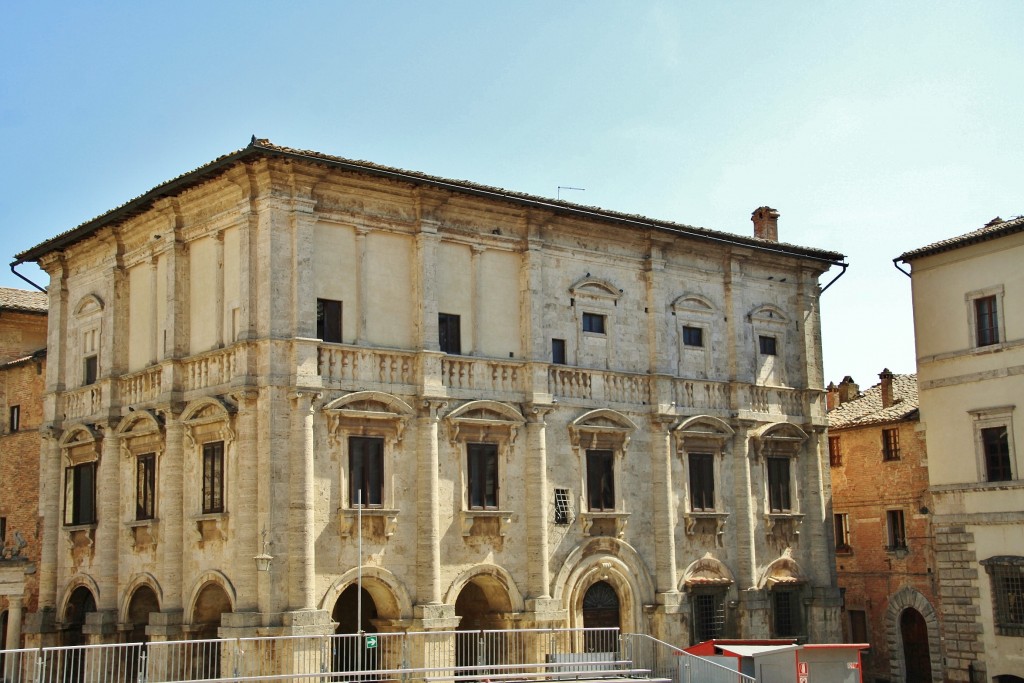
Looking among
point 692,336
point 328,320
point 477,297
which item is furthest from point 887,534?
point 328,320

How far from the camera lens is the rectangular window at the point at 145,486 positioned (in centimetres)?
3112

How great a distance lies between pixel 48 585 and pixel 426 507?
12086mm

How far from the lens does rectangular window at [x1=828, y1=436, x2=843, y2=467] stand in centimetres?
4466

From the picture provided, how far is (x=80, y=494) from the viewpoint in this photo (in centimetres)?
3384

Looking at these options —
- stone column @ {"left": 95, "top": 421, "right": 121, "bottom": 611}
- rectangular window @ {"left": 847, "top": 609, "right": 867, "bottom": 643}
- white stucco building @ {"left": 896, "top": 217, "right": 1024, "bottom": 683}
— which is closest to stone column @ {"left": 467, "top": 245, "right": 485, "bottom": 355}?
stone column @ {"left": 95, "top": 421, "right": 121, "bottom": 611}

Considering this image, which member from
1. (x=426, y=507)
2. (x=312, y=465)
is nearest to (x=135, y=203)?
(x=312, y=465)

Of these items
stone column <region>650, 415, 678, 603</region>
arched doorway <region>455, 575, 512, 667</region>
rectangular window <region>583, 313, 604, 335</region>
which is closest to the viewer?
arched doorway <region>455, 575, 512, 667</region>

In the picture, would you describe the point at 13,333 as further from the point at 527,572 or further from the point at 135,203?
the point at 527,572

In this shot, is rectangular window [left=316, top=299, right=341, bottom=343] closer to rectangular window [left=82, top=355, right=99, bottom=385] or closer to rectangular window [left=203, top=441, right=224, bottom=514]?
rectangular window [left=203, top=441, right=224, bottom=514]

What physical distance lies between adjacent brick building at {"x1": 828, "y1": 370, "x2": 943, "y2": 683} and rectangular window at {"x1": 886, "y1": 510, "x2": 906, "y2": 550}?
0.03 meters

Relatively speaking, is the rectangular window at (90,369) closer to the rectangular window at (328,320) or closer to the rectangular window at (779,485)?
the rectangular window at (328,320)

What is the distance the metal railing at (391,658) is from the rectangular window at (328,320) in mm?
6807

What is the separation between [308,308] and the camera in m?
28.6

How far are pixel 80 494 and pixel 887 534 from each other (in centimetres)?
2583
